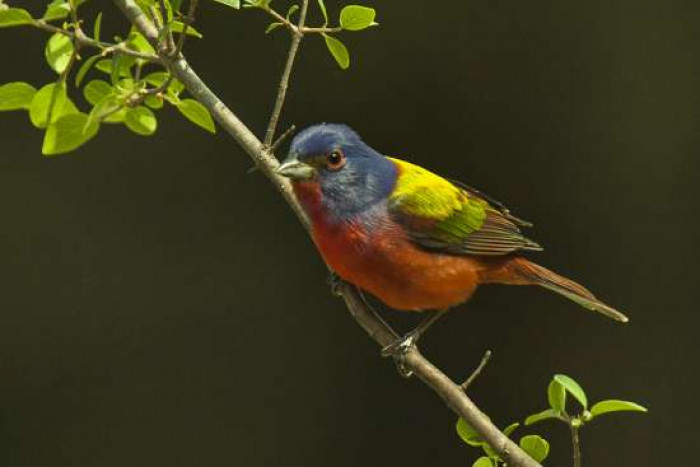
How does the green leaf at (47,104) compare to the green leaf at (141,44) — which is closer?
the green leaf at (47,104)

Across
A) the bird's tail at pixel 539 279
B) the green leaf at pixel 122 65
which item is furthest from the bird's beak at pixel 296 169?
the bird's tail at pixel 539 279

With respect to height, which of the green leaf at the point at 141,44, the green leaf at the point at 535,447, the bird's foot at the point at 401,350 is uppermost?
the green leaf at the point at 141,44

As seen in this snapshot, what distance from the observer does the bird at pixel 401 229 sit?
1518 millimetres

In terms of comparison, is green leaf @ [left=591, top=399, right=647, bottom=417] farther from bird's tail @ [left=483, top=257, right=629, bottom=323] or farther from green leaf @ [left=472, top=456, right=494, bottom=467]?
bird's tail @ [left=483, top=257, right=629, bottom=323]

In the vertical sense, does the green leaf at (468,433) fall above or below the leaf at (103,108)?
below

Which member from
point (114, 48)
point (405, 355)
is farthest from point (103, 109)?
point (405, 355)

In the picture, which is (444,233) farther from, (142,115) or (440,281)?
(142,115)

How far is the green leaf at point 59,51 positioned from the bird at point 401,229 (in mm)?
398

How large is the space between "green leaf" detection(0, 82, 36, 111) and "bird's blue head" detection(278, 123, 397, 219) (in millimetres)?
426

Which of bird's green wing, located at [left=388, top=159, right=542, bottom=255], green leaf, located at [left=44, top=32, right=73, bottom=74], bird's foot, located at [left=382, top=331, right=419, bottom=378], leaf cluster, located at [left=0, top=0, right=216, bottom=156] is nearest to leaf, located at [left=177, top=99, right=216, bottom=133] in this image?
leaf cluster, located at [left=0, top=0, right=216, bottom=156]

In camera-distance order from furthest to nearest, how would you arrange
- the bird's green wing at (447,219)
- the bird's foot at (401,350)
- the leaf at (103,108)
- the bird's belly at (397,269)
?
the bird's green wing at (447,219), the bird's belly at (397,269), the bird's foot at (401,350), the leaf at (103,108)

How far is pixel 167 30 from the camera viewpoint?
39.9 inches

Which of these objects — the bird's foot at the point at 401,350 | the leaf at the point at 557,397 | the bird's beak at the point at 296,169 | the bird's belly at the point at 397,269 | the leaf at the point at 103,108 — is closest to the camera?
the leaf at the point at 103,108

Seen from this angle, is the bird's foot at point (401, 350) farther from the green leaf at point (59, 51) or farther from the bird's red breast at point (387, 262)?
the green leaf at point (59, 51)
